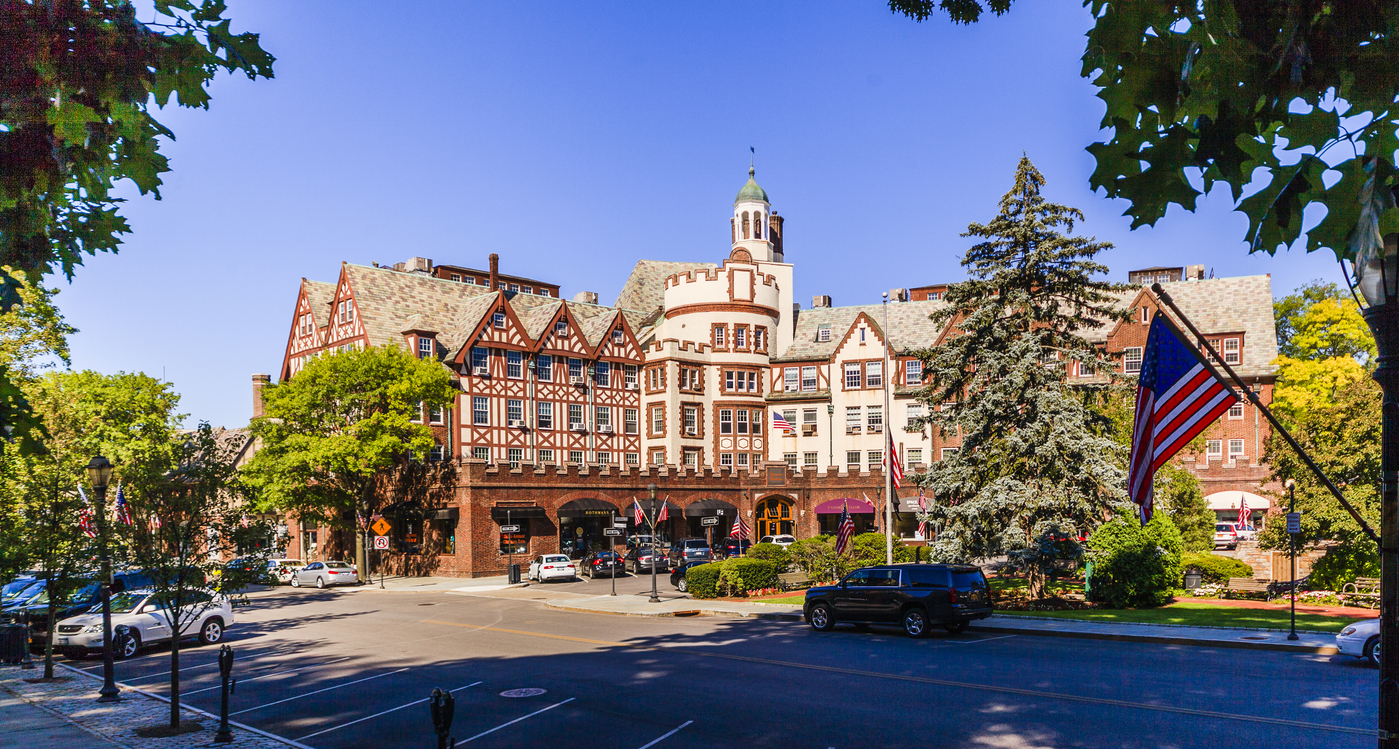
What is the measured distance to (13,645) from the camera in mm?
21312

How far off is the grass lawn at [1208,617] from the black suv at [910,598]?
3.70 meters

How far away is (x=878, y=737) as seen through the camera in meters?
11.8

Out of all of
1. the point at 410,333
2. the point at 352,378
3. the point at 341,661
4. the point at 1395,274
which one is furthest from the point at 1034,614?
the point at 410,333

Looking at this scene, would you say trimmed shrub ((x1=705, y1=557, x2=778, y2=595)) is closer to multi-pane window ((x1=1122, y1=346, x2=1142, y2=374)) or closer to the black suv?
the black suv

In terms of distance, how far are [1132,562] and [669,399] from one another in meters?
36.7

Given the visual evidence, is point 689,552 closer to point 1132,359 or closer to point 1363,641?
point 1132,359

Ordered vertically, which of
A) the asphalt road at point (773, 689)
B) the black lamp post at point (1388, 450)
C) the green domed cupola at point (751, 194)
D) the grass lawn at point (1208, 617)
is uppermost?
the green domed cupola at point (751, 194)

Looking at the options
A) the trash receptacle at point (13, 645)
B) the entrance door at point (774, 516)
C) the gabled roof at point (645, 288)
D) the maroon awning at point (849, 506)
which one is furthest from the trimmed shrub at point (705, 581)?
the gabled roof at point (645, 288)

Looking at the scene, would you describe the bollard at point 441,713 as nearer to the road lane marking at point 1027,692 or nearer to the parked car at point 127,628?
the road lane marking at point 1027,692

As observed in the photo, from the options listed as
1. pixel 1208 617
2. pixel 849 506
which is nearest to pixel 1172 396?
pixel 1208 617

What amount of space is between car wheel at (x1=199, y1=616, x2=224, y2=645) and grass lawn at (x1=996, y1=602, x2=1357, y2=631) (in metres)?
20.7

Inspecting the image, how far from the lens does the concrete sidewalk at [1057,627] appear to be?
19.3m

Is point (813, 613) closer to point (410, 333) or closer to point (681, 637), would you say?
point (681, 637)

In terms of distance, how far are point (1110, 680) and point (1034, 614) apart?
10843 millimetres
